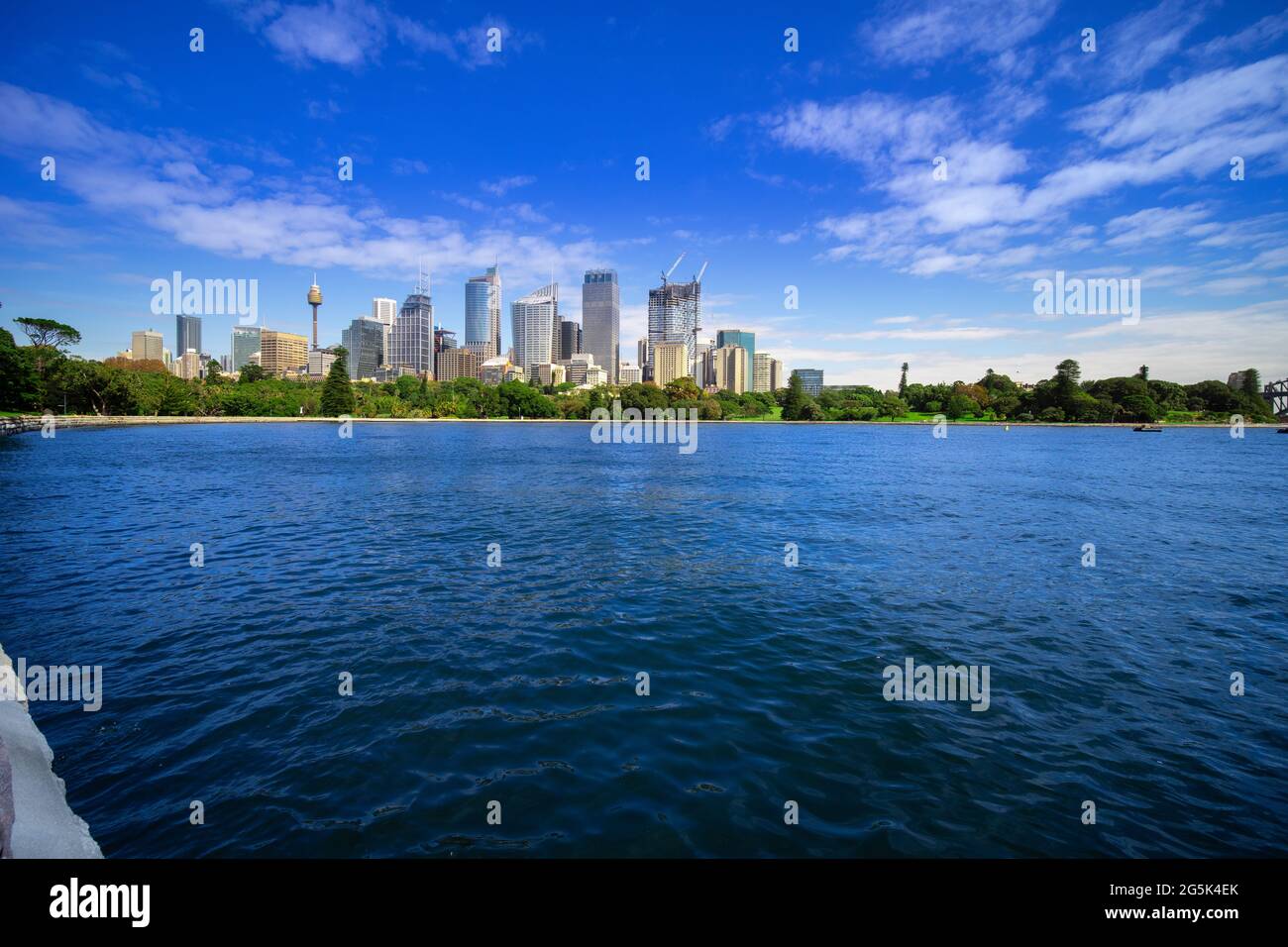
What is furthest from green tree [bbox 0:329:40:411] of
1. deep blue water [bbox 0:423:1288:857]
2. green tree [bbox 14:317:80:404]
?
deep blue water [bbox 0:423:1288:857]

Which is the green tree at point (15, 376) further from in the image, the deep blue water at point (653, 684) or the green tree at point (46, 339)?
the deep blue water at point (653, 684)

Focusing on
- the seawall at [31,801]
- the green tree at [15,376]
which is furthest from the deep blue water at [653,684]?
the green tree at [15,376]

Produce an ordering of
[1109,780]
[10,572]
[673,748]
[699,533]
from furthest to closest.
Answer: [699,533]
[10,572]
[673,748]
[1109,780]

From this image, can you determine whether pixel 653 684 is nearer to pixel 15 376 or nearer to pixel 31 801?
pixel 31 801
